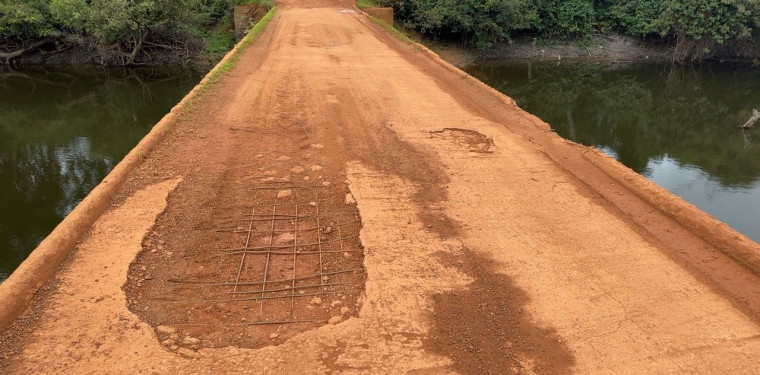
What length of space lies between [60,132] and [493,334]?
1436 centimetres

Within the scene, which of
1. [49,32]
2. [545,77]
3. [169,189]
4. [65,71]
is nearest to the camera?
[169,189]

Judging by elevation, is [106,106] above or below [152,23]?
below

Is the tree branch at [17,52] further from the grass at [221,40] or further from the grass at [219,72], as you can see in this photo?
the grass at [219,72]

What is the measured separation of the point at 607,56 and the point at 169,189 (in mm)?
26192

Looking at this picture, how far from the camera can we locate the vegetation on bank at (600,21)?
23703 millimetres

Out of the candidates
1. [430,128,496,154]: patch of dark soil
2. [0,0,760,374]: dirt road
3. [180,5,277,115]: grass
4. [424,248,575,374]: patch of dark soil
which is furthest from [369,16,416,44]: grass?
[424,248,575,374]: patch of dark soil

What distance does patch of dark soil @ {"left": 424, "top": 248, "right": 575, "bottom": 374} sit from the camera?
3.90 metres

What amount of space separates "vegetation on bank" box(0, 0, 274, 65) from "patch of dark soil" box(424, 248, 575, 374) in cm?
1901

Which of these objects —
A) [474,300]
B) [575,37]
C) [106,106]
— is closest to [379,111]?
[474,300]

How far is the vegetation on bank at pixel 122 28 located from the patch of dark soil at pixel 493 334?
19.0 metres

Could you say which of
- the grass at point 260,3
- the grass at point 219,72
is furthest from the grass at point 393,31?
the grass at point 260,3

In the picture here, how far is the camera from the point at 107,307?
170 inches

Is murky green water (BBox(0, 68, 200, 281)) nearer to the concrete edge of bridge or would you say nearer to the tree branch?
the tree branch

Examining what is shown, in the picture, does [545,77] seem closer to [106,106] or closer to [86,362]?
[106,106]
